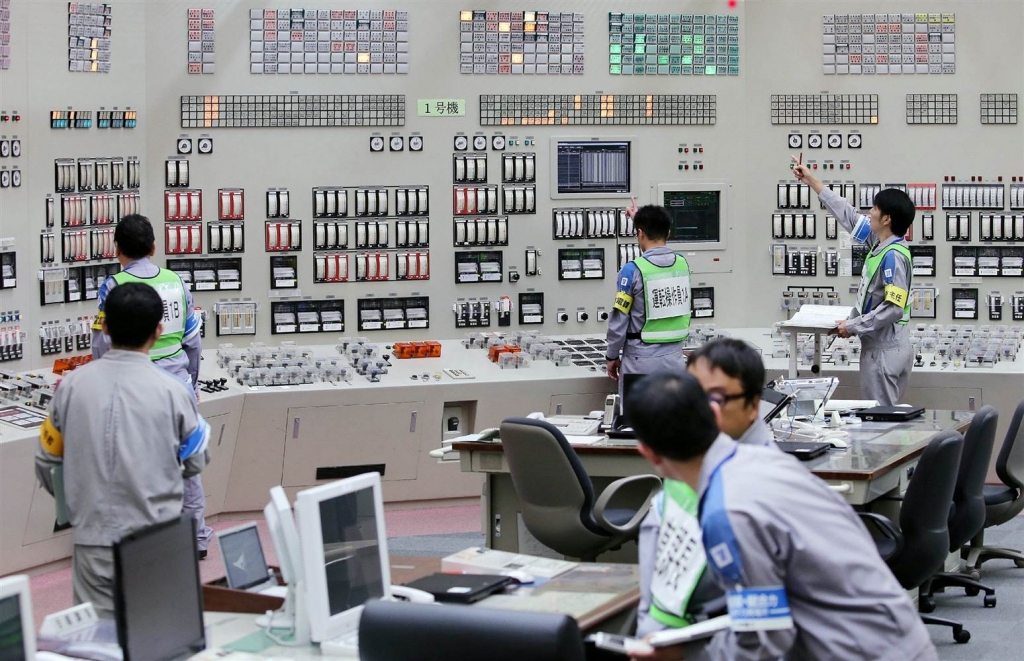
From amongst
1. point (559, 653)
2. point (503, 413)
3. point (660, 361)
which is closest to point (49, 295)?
point (503, 413)

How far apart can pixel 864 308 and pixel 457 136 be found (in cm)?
260

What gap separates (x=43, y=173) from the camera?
6.85 metres

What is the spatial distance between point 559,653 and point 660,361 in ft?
14.6

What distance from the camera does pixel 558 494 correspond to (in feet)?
16.6

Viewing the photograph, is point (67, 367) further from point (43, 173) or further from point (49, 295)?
point (43, 173)

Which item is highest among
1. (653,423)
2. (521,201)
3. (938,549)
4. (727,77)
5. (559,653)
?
(727,77)

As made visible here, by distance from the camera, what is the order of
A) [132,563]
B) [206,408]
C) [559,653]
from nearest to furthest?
1. [559,653]
2. [132,563]
3. [206,408]

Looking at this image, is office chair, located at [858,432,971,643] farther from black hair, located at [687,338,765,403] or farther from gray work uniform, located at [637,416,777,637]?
gray work uniform, located at [637,416,777,637]

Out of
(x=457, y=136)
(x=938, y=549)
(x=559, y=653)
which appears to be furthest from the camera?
(x=457, y=136)

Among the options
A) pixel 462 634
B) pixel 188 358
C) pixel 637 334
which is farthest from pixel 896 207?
pixel 462 634

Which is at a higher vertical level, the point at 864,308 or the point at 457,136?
the point at 457,136

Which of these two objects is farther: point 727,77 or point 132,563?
point 727,77

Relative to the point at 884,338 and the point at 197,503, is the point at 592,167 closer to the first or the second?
the point at 884,338

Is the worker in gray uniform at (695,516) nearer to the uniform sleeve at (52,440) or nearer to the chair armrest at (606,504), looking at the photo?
the uniform sleeve at (52,440)
